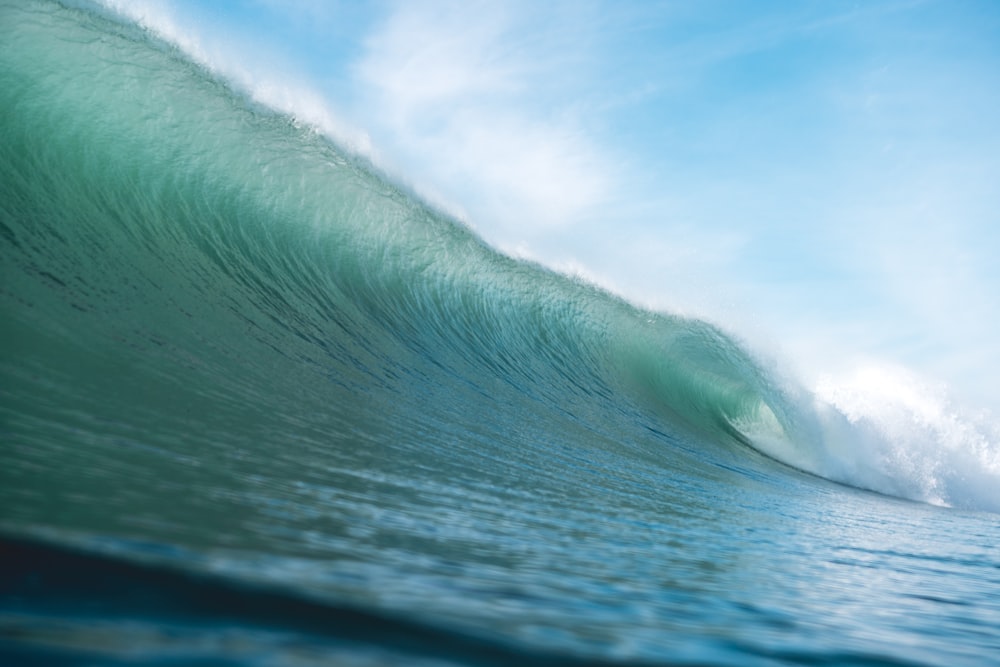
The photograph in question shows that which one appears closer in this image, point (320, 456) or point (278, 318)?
point (320, 456)

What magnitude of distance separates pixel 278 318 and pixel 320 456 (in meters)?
3.22

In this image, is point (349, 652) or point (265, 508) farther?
point (265, 508)

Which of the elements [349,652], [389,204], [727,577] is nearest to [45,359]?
[349,652]

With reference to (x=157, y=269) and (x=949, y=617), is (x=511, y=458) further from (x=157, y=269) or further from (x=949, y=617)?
(x=157, y=269)

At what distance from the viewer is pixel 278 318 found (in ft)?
18.7

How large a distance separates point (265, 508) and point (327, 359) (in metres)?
3.41

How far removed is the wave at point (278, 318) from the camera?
313 cm

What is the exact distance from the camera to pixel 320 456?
2.75m

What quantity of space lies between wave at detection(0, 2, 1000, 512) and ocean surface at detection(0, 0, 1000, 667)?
36 millimetres

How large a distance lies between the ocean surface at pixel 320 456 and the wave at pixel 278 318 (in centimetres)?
4

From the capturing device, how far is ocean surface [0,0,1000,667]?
46.4 inches

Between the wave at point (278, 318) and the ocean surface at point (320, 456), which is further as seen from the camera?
the wave at point (278, 318)

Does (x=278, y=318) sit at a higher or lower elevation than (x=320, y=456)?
higher

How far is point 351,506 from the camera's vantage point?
83.4 inches
